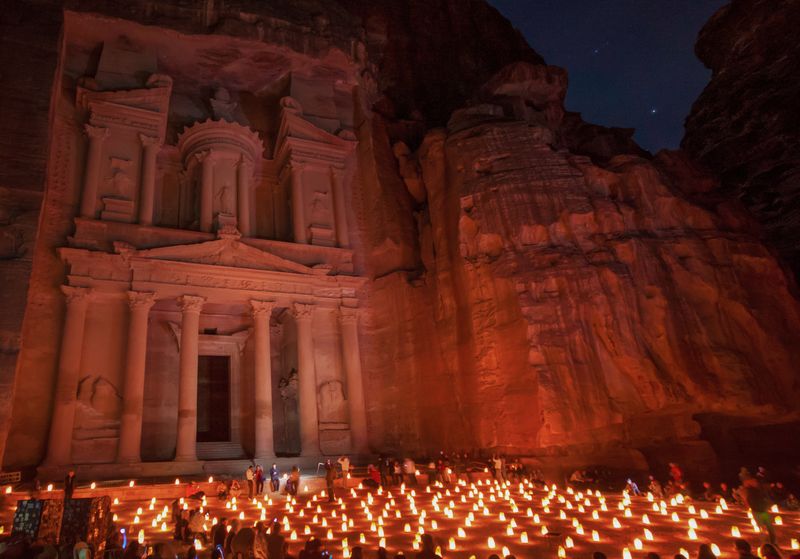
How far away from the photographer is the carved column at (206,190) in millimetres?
23359

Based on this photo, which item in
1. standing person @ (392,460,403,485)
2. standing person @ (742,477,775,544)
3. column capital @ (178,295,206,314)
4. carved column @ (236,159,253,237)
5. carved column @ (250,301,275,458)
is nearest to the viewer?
standing person @ (742,477,775,544)

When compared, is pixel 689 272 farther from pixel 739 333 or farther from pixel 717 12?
pixel 717 12

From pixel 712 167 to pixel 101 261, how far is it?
33454mm

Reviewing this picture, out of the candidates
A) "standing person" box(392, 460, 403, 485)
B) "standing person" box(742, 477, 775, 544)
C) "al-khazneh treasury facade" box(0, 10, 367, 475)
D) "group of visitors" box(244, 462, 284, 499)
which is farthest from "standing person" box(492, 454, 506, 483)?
"standing person" box(742, 477, 775, 544)

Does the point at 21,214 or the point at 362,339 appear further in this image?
the point at 362,339

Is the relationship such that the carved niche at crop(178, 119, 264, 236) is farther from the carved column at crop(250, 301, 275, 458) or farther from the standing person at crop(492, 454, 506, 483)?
the standing person at crop(492, 454, 506, 483)

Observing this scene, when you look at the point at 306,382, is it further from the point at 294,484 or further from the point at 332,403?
the point at 294,484

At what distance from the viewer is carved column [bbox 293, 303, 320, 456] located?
69.6 feet

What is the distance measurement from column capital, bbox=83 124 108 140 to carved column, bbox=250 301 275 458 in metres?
9.56

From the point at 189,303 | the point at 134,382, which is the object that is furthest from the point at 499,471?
the point at 189,303

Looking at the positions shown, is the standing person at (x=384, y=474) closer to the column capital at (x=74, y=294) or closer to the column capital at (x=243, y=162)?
the column capital at (x=74, y=294)

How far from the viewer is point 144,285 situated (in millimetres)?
20547

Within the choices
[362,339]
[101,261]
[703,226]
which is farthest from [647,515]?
[101,261]

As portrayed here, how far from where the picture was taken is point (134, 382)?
62.8ft
